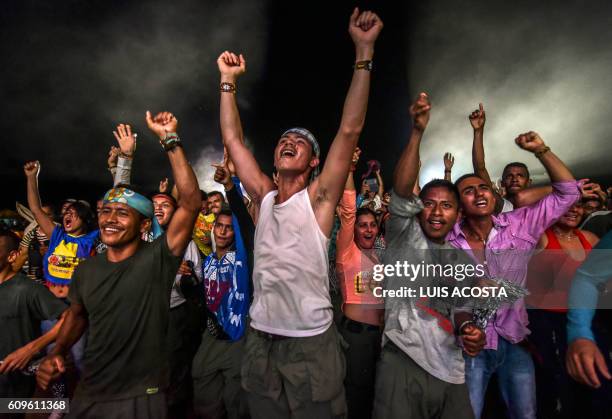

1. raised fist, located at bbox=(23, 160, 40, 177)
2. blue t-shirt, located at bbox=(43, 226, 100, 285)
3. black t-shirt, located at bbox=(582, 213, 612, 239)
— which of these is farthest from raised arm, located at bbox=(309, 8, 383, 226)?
raised fist, located at bbox=(23, 160, 40, 177)

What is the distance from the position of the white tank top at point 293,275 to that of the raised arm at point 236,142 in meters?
0.30

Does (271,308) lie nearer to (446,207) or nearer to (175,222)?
(175,222)

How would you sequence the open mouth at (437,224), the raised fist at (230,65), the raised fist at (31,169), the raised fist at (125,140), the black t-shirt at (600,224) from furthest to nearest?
the raised fist at (31,169) → the black t-shirt at (600,224) → the raised fist at (125,140) → the raised fist at (230,65) → the open mouth at (437,224)

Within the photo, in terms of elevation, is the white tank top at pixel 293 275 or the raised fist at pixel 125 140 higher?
the raised fist at pixel 125 140

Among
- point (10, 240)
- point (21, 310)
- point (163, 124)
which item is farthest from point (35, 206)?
point (163, 124)

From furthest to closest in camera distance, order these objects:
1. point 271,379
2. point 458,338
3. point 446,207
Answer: point 446,207, point 458,338, point 271,379

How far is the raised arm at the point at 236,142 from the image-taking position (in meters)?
2.00

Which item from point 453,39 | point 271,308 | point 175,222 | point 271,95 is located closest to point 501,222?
Result: point 271,308

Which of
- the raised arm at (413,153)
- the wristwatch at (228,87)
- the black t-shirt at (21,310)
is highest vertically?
the wristwatch at (228,87)

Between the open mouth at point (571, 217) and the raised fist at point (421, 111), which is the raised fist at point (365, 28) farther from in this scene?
the open mouth at point (571, 217)

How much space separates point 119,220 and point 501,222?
2.93 metres

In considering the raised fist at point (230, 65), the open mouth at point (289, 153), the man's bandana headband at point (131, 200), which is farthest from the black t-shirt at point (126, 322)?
the raised fist at point (230, 65)

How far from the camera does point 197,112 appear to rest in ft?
33.4

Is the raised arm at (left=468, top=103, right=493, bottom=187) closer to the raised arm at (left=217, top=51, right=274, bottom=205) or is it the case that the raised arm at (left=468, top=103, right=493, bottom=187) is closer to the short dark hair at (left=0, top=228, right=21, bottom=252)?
the raised arm at (left=217, top=51, right=274, bottom=205)
